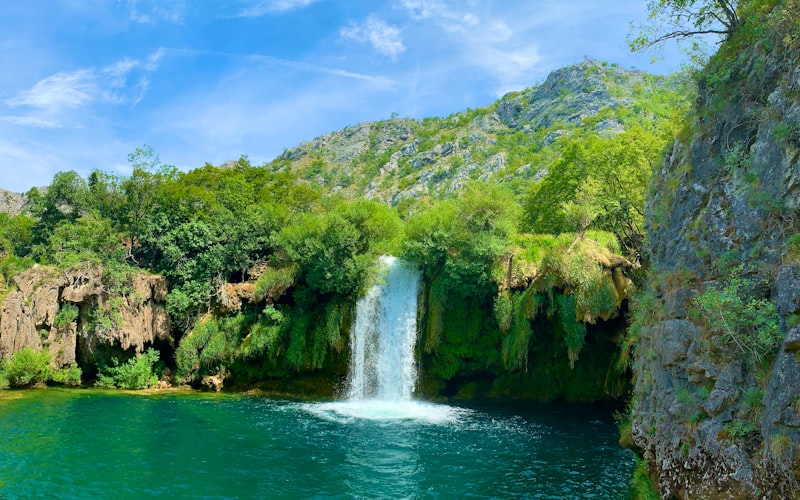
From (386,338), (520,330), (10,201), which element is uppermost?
(10,201)

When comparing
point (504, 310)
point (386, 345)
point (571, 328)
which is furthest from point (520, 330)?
point (386, 345)

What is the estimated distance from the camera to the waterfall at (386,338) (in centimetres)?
2756

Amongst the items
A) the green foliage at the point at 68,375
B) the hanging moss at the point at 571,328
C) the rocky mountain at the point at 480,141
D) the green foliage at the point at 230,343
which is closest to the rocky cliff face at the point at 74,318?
the green foliage at the point at 68,375

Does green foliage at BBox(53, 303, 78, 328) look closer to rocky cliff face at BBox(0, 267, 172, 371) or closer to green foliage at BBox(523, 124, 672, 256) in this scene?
rocky cliff face at BBox(0, 267, 172, 371)

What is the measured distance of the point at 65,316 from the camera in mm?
29344

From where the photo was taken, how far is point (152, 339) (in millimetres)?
30766

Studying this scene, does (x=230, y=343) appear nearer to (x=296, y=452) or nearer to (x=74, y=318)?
(x=74, y=318)

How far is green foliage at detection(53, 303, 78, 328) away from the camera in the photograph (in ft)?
96.1

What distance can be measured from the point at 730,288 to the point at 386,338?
21389 mm

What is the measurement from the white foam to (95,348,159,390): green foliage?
36.6ft

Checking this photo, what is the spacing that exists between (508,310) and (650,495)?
14.7m

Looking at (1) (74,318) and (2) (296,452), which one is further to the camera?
(1) (74,318)

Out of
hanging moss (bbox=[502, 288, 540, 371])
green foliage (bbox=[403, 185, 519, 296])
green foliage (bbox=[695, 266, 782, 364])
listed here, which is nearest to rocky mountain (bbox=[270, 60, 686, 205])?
green foliage (bbox=[403, 185, 519, 296])

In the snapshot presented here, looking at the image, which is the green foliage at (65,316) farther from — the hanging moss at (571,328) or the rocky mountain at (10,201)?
the rocky mountain at (10,201)
